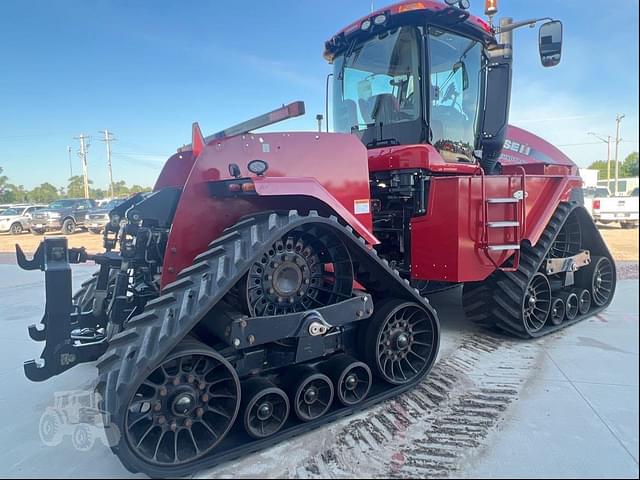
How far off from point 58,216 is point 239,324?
2065cm

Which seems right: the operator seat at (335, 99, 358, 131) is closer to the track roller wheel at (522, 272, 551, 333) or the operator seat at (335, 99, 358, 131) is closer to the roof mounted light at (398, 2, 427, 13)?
the roof mounted light at (398, 2, 427, 13)

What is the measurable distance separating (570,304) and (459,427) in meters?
2.96

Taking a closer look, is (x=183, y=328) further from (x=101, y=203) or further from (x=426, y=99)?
(x=101, y=203)

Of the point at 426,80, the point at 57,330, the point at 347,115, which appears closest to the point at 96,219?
the point at 347,115

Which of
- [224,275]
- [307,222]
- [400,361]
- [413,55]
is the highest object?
[413,55]

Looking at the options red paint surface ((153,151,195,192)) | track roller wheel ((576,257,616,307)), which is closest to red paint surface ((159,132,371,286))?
red paint surface ((153,151,195,192))

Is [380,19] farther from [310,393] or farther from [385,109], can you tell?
[310,393]

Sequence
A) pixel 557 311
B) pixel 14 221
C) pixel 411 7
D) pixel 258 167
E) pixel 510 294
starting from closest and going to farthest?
pixel 258 167, pixel 411 7, pixel 510 294, pixel 557 311, pixel 14 221

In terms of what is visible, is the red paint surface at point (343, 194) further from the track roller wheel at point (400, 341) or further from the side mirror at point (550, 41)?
the side mirror at point (550, 41)

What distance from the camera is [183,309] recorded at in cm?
229

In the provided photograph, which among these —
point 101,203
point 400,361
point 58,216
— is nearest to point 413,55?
point 400,361

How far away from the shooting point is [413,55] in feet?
12.6

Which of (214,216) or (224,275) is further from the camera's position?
(214,216)

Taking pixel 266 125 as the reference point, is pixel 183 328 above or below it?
below
